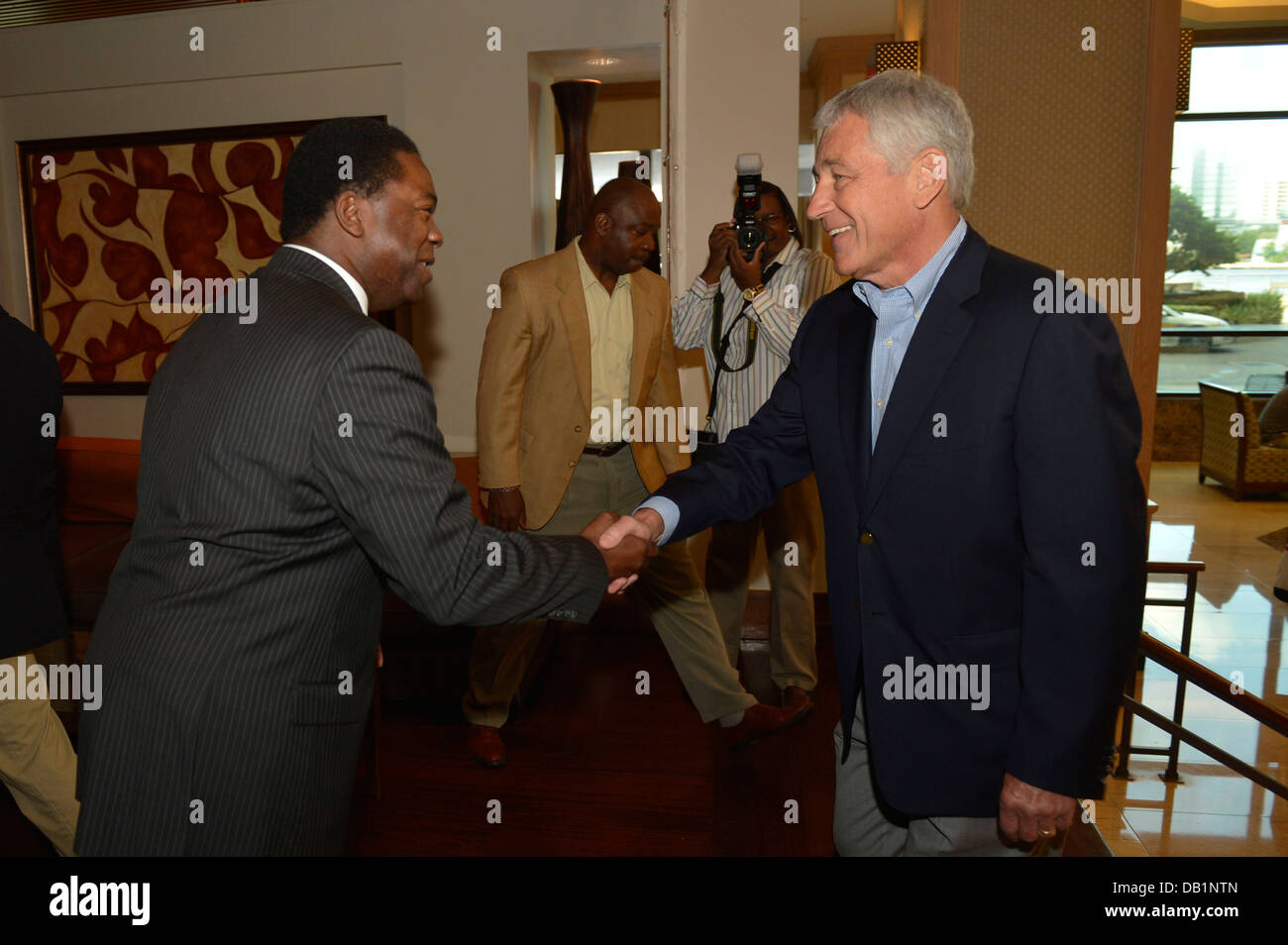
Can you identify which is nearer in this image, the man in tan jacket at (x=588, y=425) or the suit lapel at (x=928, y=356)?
the suit lapel at (x=928, y=356)

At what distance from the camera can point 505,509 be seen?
10.7 ft

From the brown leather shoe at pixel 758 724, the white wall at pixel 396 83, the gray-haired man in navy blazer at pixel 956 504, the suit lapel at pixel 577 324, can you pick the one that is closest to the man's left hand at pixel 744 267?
the suit lapel at pixel 577 324

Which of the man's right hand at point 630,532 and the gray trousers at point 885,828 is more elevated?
the man's right hand at point 630,532

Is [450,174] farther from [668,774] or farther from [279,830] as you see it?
[279,830]

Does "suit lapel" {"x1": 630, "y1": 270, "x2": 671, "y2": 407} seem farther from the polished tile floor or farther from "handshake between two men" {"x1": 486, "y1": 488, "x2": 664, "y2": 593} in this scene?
the polished tile floor

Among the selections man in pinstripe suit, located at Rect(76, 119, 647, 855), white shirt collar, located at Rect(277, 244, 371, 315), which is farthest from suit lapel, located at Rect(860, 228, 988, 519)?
A: white shirt collar, located at Rect(277, 244, 371, 315)

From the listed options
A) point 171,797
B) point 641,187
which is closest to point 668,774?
point 641,187

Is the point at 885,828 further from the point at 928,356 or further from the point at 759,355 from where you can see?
the point at 759,355

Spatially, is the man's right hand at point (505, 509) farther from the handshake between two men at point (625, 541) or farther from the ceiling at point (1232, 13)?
the ceiling at point (1232, 13)

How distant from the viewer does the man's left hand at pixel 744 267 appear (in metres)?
3.47

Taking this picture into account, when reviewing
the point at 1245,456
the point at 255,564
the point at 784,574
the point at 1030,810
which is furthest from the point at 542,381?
the point at 1245,456

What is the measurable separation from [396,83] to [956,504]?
184 inches

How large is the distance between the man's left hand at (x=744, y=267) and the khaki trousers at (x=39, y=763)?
2.37m
